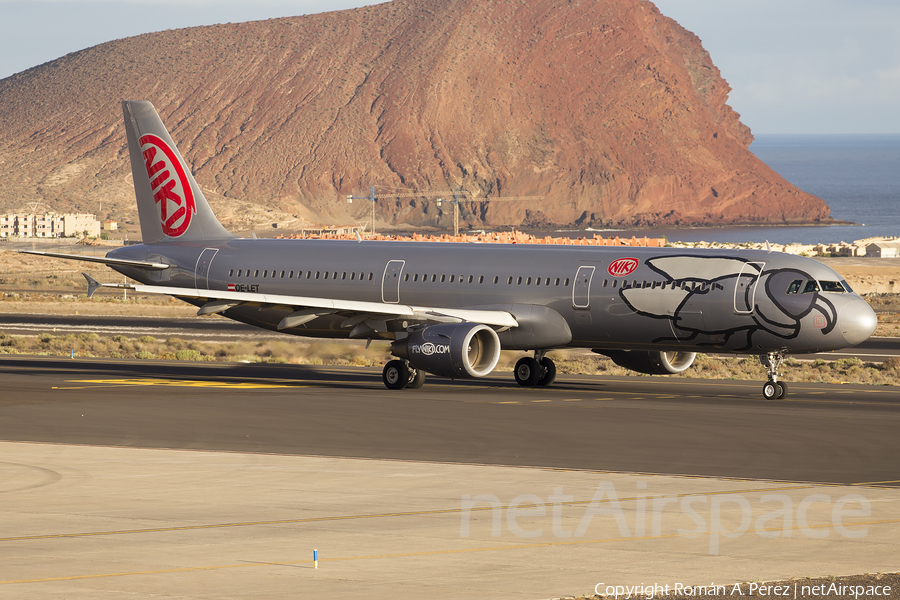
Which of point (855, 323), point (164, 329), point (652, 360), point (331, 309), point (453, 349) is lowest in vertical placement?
point (652, 360)

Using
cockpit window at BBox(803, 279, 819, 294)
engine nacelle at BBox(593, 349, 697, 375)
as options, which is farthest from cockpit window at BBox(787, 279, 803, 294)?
engine nacelle at BBox(593, 349, 697, 375)

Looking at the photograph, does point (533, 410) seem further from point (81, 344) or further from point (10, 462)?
point (81, 344)

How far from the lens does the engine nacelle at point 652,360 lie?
3694cm

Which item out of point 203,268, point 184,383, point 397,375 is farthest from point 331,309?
point 203,268

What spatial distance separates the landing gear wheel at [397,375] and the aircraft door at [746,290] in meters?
9.27

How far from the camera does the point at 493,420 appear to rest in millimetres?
28641

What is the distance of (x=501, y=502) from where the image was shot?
1784 cm

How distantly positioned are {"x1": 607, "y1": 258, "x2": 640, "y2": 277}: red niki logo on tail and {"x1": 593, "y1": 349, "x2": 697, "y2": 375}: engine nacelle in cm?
278

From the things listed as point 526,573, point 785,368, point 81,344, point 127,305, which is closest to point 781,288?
point 785,368

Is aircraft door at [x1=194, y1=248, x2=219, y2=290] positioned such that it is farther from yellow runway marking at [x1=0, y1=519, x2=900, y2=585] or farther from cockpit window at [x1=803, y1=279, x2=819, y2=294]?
Answer: yellow runway marking at [x1=0, y1=519, x2=900, y2=585]

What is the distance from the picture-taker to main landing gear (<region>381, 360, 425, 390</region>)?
119 feet

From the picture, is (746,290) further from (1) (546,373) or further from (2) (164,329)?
(2) (164,329)

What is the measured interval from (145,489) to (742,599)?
989cm

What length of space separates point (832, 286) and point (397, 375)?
12.0m
